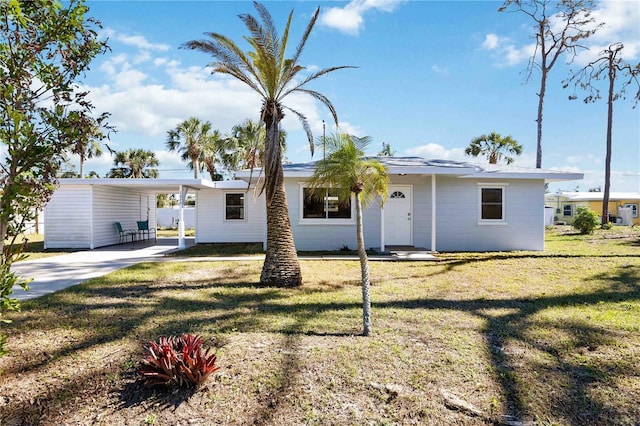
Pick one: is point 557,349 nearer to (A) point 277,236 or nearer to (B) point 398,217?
(A) point 277,236

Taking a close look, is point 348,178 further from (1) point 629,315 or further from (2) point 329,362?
(1) point 629,315

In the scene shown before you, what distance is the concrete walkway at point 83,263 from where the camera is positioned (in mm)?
7555

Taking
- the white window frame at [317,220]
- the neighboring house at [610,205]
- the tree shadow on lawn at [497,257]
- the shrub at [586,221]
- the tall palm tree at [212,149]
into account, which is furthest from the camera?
the neighboring house at [610,205]

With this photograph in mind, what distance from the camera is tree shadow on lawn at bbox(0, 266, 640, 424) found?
10.7 ft

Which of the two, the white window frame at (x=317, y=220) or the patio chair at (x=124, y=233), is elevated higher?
the white window frame at (x=317, y=220)

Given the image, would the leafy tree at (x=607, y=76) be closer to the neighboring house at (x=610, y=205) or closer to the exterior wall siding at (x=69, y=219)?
the neighboring house at (x=610, y=205)

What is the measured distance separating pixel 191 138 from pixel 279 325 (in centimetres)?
2392

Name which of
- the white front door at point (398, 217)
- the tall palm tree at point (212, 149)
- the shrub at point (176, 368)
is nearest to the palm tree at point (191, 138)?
the tall palm tree at point (212, 149)

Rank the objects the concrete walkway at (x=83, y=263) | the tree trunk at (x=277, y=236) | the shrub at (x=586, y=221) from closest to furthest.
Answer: the tree trunk at (x=277, y=236), the concrete walkway at (x=83, y=263), the shrub at (x=586, y=221)

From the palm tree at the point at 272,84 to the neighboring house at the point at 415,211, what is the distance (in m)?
4.43

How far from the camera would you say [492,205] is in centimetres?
1321

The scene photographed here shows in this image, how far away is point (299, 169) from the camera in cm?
1171

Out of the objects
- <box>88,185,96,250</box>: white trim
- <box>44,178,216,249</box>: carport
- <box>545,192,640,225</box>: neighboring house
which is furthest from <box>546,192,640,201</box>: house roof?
<box>88,185,96,250</box>: white trim

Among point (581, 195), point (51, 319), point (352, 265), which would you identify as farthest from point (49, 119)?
point (581, 195)
